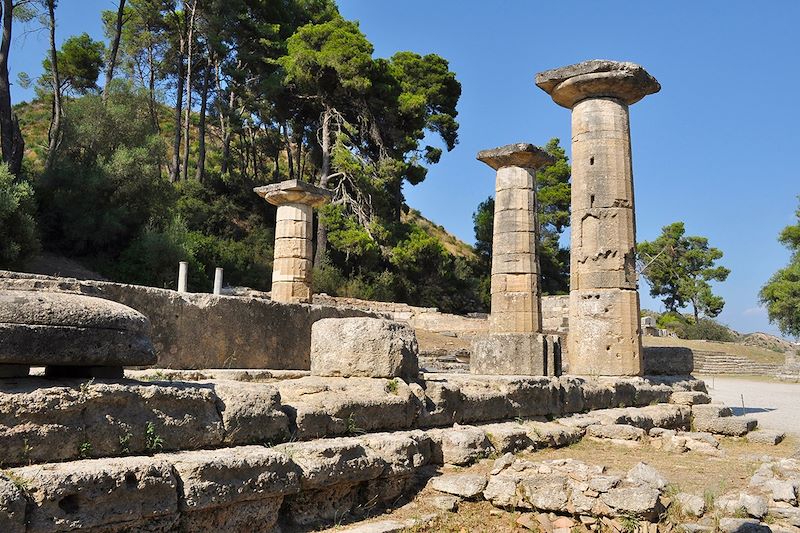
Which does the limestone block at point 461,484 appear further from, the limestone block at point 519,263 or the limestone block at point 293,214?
the limestone block at point 293,214

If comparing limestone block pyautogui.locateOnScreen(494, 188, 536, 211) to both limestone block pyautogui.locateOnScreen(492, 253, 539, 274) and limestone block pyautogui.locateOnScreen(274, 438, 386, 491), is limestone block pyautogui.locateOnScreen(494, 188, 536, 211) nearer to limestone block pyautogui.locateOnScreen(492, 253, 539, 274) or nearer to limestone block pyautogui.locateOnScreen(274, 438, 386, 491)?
limestone block pyautogui.locateOnScreen(492, 253, 539, 274)

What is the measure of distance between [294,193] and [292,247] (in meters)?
1.11

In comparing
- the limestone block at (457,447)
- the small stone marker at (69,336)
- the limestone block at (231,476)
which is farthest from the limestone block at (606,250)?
the small stone marker at (69,336)

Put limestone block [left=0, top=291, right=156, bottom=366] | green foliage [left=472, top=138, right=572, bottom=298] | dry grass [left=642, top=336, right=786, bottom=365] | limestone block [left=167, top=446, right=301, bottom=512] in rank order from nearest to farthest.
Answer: limestone block [left=0, top=291, right=156, bottom=366] → limestone block [left=167, top=446, right=301, bottom=512] → dry grass [left=642, top=336, right=786, bottom=365] → green foliage [left=472, top=138, right=572, bottom=298]

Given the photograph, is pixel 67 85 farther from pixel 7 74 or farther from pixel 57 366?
pixel 57 366

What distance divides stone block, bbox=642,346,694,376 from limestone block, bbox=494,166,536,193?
3.41 metres

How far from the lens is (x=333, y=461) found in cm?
426

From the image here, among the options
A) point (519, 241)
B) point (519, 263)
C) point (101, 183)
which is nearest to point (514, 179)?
point (519, 241)

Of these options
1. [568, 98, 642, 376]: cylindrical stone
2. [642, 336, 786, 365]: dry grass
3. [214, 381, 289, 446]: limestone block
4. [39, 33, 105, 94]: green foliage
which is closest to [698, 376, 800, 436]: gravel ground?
[568, 98, 642, 376]: cylindrical stone

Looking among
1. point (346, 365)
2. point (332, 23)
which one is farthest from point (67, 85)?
point (346, 365)

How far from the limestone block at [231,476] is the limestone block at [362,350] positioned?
1.79 m

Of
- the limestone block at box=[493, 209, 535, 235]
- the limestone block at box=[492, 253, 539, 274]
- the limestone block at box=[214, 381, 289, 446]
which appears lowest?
the limestone block at box=[214, 381, 289, 446]

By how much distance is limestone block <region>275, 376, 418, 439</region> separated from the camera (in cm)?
461

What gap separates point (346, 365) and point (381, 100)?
81.0 feet
